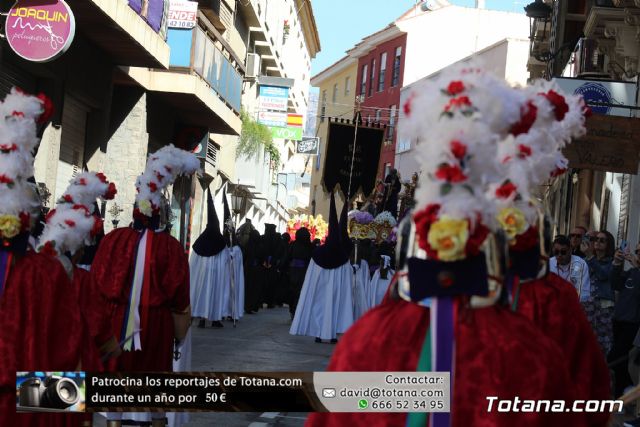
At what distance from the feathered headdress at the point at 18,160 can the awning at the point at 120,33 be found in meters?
10.9

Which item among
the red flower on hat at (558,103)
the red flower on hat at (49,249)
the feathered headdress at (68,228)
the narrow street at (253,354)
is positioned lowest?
the narrow street at (253,354)

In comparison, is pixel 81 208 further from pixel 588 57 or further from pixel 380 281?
pixel 588 57

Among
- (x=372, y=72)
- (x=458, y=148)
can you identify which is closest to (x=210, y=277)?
(x=458, y=148)

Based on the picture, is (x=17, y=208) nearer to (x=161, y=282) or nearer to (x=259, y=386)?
(x=259, y=386)

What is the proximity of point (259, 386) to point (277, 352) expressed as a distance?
9.78 metres

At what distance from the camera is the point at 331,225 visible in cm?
1747

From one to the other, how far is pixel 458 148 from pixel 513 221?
95 cm

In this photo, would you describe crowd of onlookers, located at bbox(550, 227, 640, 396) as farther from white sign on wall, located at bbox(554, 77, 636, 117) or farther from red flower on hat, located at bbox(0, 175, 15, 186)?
red flower on hat, located at bbox(0, 175, 15, 186)

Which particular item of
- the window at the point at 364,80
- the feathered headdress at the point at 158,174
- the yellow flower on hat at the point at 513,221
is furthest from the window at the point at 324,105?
the yellow flower on hat at the point at 513,221

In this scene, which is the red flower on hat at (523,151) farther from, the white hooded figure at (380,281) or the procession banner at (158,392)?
the white hooded figure at (380,281)

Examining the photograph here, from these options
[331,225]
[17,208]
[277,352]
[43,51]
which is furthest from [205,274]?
[17,208]

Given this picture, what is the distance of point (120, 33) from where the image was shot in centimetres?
1845

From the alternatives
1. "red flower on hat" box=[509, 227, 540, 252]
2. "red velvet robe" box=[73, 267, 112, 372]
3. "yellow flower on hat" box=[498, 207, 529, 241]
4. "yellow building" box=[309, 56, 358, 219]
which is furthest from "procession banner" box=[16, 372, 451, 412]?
"yellow building" box=[309, 56, 358, 219]

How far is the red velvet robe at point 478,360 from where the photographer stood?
3.87 meters
